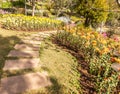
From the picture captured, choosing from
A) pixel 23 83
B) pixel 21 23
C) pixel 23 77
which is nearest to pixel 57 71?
pixel 23 77

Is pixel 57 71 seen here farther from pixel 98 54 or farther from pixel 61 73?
pixel 98 54

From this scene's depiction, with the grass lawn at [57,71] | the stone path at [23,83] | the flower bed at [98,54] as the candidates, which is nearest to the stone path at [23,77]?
the stone path at [23,83]

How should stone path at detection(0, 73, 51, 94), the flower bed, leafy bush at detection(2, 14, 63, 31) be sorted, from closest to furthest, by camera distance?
1. stone path at detection(0, 73, 51, 94)
2. the flower bed
3. leafy bush at detection(2, 14, 63, 31)

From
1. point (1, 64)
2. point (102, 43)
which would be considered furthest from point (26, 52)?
point (102, 43)

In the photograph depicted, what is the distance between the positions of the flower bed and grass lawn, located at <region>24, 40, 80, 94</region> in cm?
66

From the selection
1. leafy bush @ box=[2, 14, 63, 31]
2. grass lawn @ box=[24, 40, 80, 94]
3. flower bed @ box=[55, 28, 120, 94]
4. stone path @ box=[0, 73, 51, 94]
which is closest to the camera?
stone path @ box=[0, 73, 51, 94]

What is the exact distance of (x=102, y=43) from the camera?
27.1 feet

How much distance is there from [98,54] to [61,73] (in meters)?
2.30

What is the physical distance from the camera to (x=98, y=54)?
8000 mm

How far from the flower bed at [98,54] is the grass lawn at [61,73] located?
66cm

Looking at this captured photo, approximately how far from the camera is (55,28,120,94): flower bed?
5.64m

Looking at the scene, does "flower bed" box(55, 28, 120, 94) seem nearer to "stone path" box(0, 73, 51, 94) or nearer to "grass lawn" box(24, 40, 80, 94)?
"grass lawn" box(24, 40, 80, 94)

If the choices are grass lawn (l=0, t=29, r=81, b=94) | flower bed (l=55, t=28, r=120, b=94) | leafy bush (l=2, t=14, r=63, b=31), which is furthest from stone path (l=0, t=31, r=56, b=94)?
leafy bush (l=2, t=14, r=63, b=31)

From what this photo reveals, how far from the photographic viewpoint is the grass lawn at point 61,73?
5277 mm
